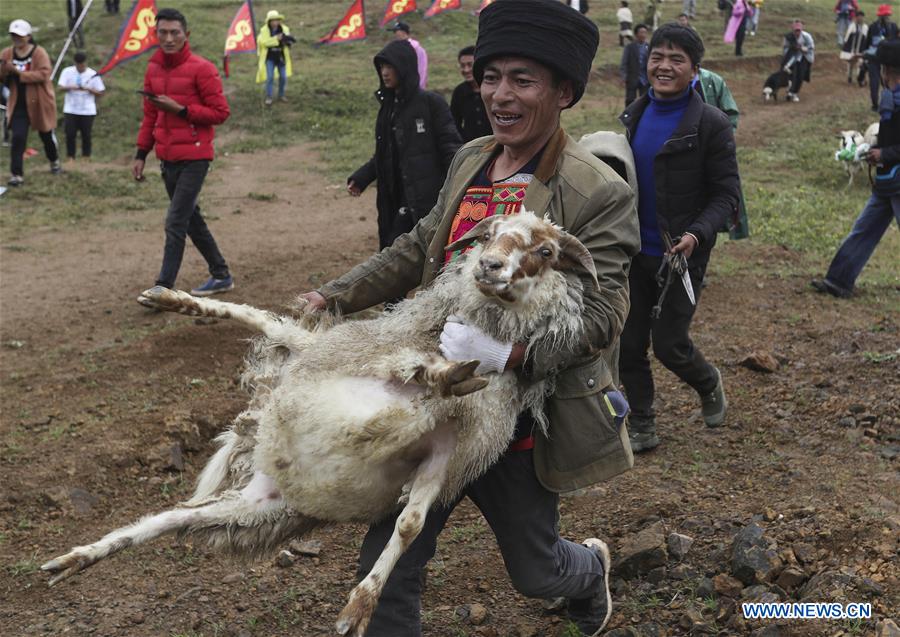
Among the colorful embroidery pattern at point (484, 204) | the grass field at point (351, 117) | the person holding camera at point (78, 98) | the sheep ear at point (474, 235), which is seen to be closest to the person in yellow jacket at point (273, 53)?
the grass field at point (351, 117)

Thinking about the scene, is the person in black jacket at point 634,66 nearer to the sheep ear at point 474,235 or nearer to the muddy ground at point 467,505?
the muddy ground at point 467,505

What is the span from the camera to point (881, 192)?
26.5 ft

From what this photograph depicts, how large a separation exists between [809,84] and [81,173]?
17689 mm

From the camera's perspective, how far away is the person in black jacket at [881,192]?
7.66m

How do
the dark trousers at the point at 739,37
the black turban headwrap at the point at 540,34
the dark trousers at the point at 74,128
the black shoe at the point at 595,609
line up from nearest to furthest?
the black turban headwrap at the point at 540,34
the black shoe at the point at 595,609
the dark trousers at the point at 74,128
the dark trousers at the point at 739,37

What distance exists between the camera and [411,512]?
2736mm

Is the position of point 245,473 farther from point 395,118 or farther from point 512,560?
point 395,118

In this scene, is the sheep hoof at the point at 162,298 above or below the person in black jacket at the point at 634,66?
below

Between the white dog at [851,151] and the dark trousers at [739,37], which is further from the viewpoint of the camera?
the dark trousers at [739,37]

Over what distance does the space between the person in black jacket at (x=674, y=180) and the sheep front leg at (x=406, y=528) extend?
7.92 ft

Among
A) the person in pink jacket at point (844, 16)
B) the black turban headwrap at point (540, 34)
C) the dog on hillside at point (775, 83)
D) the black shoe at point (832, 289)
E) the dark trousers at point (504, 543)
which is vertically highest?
the person in pink jacket at point (844, 16)

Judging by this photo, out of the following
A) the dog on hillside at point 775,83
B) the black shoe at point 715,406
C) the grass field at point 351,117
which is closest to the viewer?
the black shoe at point 715,406

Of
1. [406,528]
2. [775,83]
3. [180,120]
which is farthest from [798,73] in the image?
[406,528]

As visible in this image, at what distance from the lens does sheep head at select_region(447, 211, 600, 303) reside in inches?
109
